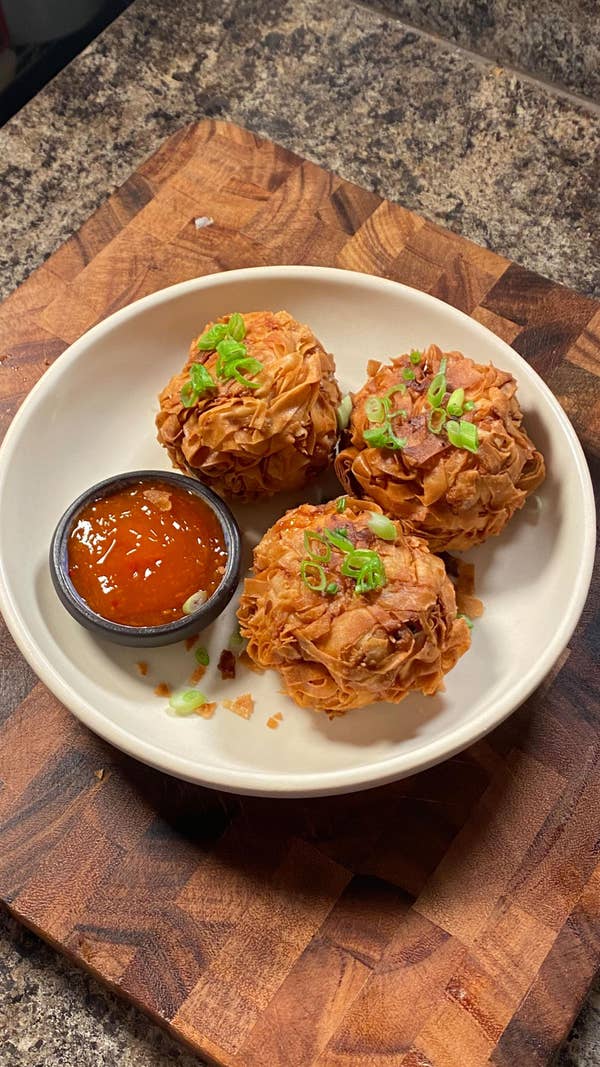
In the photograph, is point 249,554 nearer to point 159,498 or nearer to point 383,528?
point 159,498

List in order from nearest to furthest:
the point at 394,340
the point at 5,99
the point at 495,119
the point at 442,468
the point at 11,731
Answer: the point at 442,468, the point at 11,731, the point at 394,340, the point at 495,119, the point at 5,99

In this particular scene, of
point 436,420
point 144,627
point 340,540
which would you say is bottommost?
point 144,627

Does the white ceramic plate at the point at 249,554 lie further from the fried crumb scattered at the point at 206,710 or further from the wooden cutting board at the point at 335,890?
the wooden cutting board at the point at 335,890

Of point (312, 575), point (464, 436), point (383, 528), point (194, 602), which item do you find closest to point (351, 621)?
point (312, 575)

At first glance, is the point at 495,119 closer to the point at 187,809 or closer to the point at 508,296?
the point at 508,296

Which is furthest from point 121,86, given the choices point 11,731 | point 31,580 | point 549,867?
point 549,867

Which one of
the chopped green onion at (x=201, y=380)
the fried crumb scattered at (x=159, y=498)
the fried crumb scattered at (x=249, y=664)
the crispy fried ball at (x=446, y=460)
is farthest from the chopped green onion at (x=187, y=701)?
the chopped green onion at (x=201, y=380)
